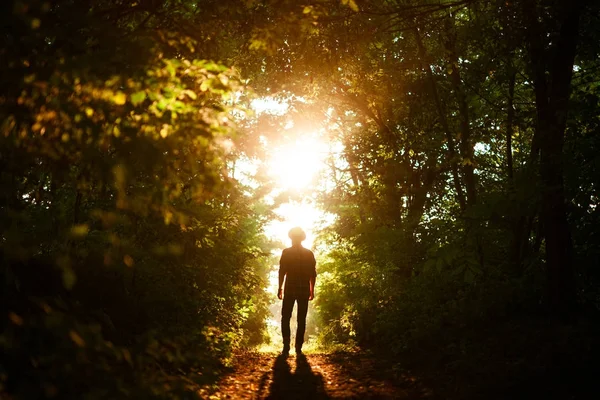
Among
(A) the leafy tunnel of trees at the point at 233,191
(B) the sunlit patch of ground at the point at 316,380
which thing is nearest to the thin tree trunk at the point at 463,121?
(A) the leafy tunnel of trees at the point at 233,191

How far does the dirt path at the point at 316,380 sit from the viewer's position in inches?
213

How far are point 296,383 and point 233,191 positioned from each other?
4000 mm

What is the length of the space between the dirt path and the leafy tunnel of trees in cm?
54

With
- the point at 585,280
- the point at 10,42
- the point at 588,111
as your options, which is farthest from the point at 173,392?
the point at 585,280

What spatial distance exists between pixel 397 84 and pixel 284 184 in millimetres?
8230

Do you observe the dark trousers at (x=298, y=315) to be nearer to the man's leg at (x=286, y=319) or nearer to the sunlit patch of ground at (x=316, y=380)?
the man's leg at (x=286, y=319)

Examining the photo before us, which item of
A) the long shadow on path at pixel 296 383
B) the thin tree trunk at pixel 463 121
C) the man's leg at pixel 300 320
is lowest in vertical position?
the long shadow on path at pixel 296 383

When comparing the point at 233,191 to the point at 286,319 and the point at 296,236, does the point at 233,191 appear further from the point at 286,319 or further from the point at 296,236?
the point at 286,319

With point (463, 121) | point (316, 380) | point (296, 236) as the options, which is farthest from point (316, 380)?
point (463, 121)

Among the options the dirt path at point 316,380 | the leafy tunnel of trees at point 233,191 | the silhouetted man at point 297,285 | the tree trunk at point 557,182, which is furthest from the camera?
the silhouetted man at point 297,285

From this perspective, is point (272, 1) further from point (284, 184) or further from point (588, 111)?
point (284, 184)

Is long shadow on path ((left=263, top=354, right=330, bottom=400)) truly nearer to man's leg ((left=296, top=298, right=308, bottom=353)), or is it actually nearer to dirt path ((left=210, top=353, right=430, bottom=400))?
dirt path ((left=210, top=353, right=430, bottom=400))

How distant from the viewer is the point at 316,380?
6.26 meters

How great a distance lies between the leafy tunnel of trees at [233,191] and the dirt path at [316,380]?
54 cm
